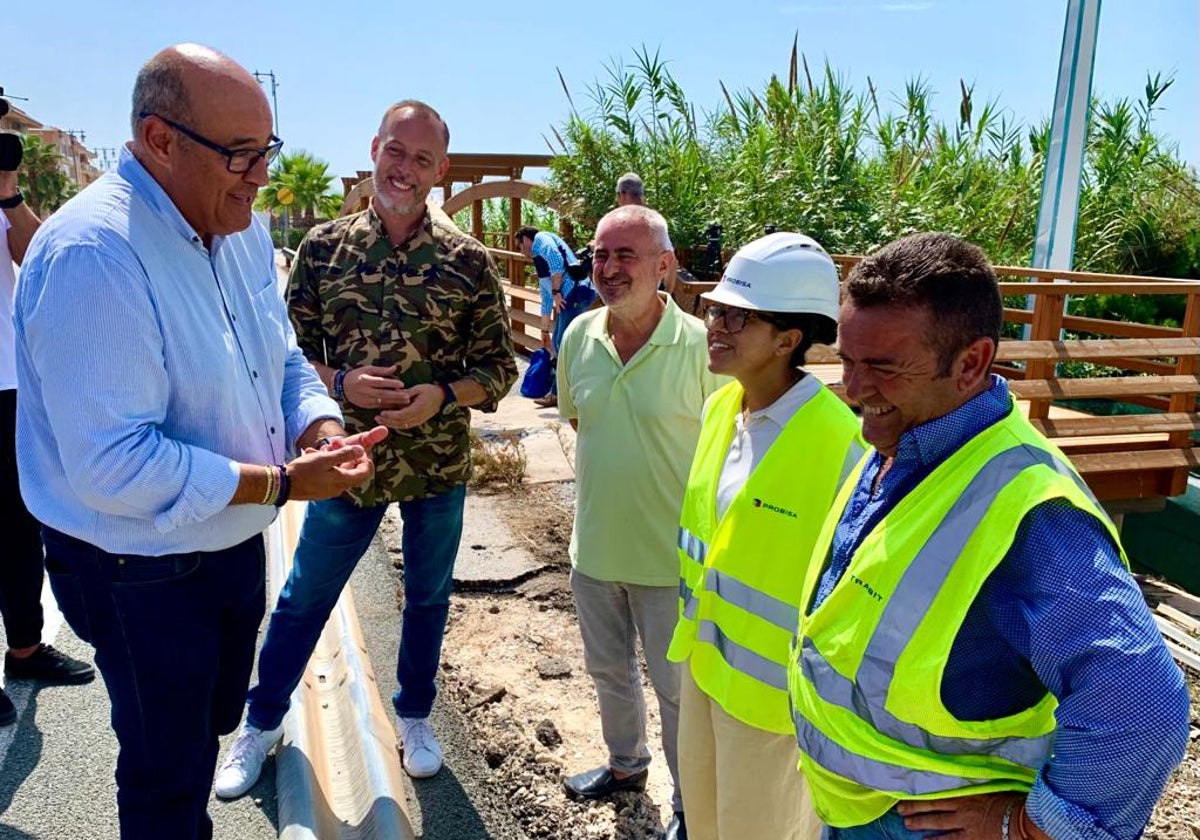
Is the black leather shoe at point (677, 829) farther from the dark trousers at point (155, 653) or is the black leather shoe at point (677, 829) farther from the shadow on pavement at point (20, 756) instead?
the shadow on pavement at point (20, 756)

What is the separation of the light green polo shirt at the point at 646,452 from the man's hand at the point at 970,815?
155 centimetres

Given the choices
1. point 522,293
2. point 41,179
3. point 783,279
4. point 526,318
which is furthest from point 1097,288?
point 41,179

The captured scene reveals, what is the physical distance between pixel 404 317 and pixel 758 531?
1496 millimetres

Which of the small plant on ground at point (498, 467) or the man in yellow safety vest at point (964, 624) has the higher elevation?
the man in yellow safety vest at point (964, 624)

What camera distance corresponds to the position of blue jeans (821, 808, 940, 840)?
151 centimetres

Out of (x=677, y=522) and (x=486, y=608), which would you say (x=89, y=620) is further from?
(x=486, y=608)

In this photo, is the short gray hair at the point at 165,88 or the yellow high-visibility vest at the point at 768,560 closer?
the short gray hair at the point at 165,88

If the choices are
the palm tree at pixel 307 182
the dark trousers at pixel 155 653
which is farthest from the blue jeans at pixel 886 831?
the palm tree at pixel 307 182

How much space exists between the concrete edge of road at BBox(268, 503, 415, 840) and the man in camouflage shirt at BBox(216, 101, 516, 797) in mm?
122

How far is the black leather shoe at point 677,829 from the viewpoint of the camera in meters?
2.86

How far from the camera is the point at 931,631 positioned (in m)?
1.43

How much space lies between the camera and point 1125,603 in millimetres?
1320

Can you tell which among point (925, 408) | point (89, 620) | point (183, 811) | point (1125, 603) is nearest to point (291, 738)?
point (183, 811)

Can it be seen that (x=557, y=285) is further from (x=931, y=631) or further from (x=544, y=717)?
(x=931, y=631)
